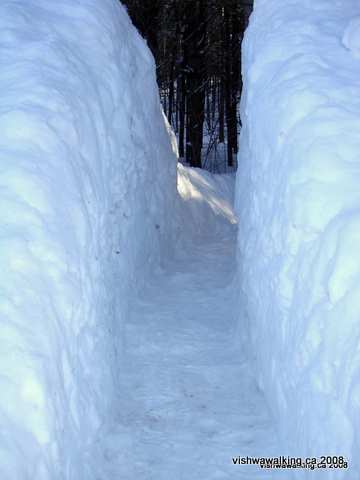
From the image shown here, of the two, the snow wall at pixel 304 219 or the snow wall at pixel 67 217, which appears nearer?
the snow wall at pixel 67 217

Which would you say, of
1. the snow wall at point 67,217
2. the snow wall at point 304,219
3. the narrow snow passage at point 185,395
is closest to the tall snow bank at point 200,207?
the snow wall at point 67,217

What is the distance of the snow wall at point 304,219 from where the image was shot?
15.5ft

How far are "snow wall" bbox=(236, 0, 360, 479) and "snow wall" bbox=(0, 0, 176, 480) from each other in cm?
146

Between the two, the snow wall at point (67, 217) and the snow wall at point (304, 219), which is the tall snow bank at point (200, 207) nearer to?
the snow wall at point (67, 217)

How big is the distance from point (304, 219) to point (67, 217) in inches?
75.9

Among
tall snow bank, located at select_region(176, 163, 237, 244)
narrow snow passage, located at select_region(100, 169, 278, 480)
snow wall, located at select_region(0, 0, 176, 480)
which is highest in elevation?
snow wall, located at select_region(0, 0, 176, 480)

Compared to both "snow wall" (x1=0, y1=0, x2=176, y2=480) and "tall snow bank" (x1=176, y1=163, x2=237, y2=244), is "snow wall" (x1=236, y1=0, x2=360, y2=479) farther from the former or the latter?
"tall snow bank" (x1=176, y1=163, x2=237, y2=244)

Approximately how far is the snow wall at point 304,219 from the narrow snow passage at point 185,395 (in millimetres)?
338

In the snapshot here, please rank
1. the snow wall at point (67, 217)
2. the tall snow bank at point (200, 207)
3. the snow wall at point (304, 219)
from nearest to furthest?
the snow wall at point (67, 217) → the snow wall at point (304, 219) → the tall snow bank at point (200, 207)

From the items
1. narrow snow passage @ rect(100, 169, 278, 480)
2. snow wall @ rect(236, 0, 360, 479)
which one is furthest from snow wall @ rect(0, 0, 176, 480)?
snow wall @ rect(236, 0, 360, 479)

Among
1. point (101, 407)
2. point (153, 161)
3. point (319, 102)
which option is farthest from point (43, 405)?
point (153, 161)

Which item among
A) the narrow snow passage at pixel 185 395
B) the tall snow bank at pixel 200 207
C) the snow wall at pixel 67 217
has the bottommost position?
the tall snow bank at pixel 200 207

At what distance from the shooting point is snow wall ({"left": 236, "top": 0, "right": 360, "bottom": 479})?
4711 millimetres

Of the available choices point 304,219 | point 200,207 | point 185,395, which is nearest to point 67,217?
point 304,219
